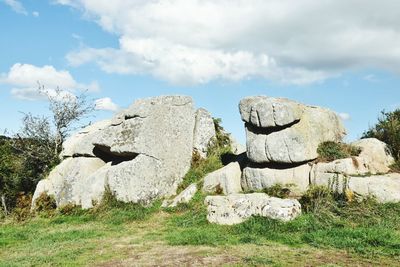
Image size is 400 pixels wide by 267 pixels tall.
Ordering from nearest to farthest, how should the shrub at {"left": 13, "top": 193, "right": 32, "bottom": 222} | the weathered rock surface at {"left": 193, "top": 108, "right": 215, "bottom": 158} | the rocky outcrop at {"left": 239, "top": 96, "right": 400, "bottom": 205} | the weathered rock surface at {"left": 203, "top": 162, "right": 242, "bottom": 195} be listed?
1. the rocky outcrop at {"left": 239, "top": 96, "right": 400, "bottom": 205}
2. the weathered rock surface at {"left": 203, "top": 162, "right": 242, "bottom": 195}
3. the shrub at {"left": 13, "top": 193, "right": 32, "bottom": 222}
4. the weathered rock surface at {"left": 193, "top": 108, "right": 215, "bottom": 158}

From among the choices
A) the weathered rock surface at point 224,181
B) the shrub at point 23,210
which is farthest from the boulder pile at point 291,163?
the shrub at point 23,210

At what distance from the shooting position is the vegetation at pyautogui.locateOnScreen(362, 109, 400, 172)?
19.7 metres

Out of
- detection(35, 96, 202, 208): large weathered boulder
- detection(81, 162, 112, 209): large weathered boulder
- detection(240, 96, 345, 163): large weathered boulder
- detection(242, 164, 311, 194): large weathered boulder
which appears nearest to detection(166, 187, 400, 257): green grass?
detection(242, 164, 311, 194): large weathered boulder

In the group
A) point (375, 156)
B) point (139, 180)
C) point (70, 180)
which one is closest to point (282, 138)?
point (375, 156)

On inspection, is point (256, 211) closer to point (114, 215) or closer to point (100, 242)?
point (100, 242)

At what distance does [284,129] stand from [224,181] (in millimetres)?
3635

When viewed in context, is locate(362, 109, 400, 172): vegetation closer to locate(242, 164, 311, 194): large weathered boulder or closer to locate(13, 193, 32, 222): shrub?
locate(242, 164, 311, 194): large weathered boulder

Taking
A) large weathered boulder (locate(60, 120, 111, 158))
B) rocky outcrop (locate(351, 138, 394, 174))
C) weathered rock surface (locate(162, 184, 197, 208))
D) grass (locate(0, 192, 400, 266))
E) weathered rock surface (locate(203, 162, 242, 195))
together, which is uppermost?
large weathered boulder (locate(60, 120, 111, 158))

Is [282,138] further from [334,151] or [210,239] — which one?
[210,239]

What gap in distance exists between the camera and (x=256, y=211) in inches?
627

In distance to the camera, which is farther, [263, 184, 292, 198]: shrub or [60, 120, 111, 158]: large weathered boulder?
[60, 120, 111, 158]: large weathered boulder

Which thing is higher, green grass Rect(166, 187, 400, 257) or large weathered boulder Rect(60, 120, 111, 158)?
large weathered boulder Rect(60, 120, 111, 158)

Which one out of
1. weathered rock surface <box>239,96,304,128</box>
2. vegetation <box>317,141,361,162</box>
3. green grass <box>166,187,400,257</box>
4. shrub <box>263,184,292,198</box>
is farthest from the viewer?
weathered rock surface <box>239,96,304,128</box>

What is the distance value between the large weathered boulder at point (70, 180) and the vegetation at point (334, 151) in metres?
11.4
